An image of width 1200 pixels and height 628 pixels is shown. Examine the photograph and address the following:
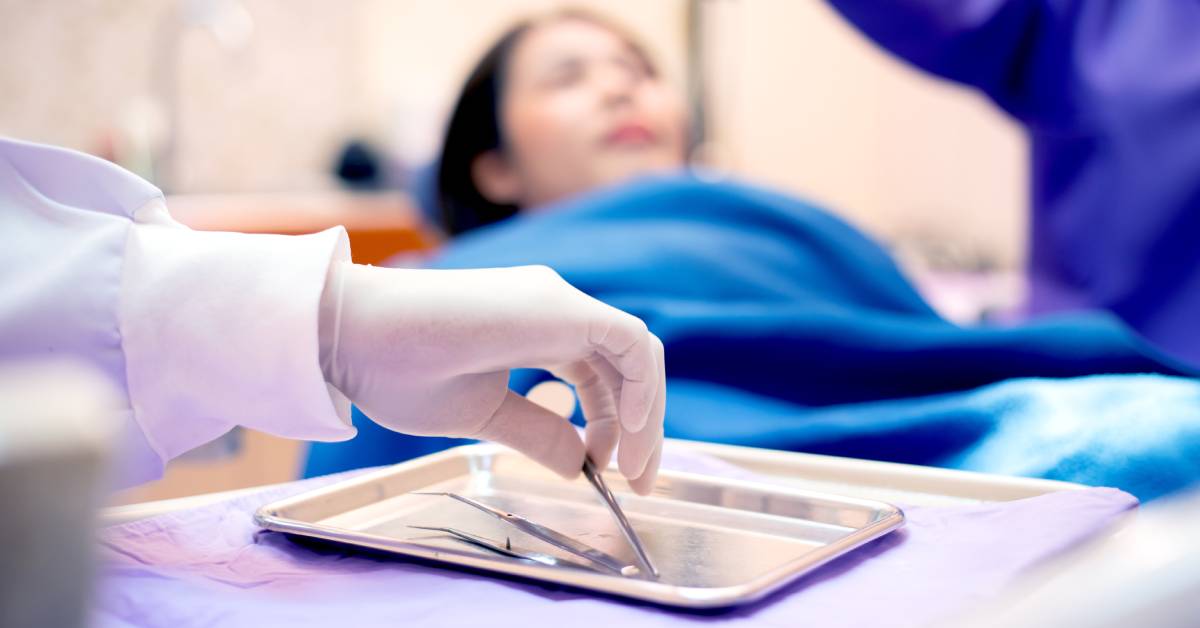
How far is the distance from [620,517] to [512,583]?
0.07 m

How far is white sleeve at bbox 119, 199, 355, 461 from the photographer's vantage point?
1.36 ft

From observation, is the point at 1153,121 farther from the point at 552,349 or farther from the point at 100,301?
the point at 100,301

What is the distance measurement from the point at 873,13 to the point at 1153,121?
328mm

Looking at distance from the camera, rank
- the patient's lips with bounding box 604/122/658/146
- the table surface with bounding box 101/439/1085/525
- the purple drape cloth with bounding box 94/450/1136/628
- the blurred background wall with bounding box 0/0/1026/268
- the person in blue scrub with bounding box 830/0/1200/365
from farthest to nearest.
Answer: the blurred background wall with bounding box 0/0/1026/268 < the patient's lips with bounding box 604/122/658/146 < the person in blue scrub with bounding box 830/0/1200/365 < the table surface with bounding box 101/439/1085/525 < the purple drape cloth with bounding box 94/450/1136/628

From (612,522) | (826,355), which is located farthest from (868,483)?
(826,355)

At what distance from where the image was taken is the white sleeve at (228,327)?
16.3 inches

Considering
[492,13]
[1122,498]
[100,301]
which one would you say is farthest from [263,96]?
[1122,498]

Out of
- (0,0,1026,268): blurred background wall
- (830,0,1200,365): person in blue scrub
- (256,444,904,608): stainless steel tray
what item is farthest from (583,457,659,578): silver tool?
(0,0,1026,268): blurred background wall

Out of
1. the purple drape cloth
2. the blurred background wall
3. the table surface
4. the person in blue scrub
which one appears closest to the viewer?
the purple drape cloth

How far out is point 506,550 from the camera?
1.29 ft

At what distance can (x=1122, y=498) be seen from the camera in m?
0.42

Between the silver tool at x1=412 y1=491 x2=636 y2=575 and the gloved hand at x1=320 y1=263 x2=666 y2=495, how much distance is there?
0.14 ft

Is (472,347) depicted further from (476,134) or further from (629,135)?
(476,134)

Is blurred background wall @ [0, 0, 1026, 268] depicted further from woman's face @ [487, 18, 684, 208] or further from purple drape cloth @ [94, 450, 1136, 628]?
purple drape cloth @ [94, 450, 1136, 628]
